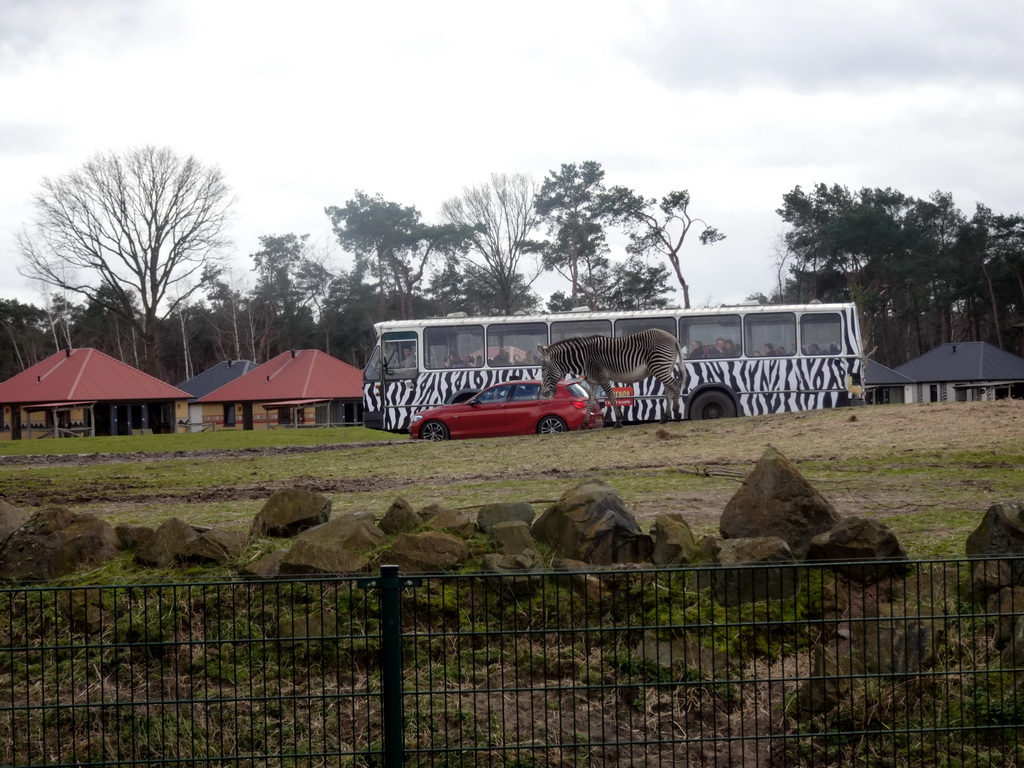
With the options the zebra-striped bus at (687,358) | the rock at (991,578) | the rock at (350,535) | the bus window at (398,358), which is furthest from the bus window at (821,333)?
the rock at (991,578)

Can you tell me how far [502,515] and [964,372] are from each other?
210 ft

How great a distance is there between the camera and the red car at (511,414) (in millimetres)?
25438

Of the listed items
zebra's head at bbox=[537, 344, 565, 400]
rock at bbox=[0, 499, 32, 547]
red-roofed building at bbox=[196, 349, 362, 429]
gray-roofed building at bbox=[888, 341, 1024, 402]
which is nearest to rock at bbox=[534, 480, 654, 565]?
rock at bbox=[0, 499, 32, 547]

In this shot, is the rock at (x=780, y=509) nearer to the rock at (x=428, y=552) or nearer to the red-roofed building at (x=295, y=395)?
the rock at (x=428, y=552)

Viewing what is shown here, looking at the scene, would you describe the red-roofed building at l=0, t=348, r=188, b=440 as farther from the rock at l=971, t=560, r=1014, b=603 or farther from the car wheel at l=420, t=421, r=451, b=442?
the rock at l=971, t=560, r=1014, b=603

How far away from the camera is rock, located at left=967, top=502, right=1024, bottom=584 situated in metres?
6.74

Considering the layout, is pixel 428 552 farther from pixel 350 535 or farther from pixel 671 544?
pixel 671 544

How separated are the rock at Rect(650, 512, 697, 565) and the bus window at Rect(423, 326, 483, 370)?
73.2 feet

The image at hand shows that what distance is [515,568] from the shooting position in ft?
23.2

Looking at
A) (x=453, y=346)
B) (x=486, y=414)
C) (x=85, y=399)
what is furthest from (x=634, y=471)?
(x=85, y=399)

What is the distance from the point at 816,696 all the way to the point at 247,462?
1703cm

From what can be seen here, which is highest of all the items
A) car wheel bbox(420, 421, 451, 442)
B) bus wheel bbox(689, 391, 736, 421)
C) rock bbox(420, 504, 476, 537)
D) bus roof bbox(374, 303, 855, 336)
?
bus roof bbox(374, 303, 855, 336)

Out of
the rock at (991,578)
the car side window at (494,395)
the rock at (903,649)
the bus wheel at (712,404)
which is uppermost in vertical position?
the car side window at (494,395)

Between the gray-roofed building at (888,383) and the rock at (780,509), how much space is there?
60.7m
